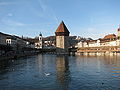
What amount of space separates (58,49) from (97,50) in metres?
21.5

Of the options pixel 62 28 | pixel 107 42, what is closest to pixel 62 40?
pixel 62 28

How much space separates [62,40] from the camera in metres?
94.9

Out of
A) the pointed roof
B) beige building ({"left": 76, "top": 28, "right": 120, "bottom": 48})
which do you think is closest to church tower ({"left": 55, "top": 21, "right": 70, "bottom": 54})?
the pointed roof

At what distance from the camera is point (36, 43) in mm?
157750

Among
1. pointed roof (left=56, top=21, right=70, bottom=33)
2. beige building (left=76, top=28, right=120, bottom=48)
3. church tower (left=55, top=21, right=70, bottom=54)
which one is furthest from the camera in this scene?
beige building (left=76, top=28, right=120, bottom=48)

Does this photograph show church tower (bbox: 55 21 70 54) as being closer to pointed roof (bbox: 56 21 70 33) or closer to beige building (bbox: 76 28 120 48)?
pointed roof (bbox: 56 21 70 33)

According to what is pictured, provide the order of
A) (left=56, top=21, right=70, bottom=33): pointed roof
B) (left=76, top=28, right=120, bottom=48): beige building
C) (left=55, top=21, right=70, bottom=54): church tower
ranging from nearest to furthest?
1. (left=55, top=21, right=70, bottom=54): church tower
2. (left=56, top=21, right=70, bottom=33): pointed roof
3. (left=76, top=28, right=120, bottom=48): beige building

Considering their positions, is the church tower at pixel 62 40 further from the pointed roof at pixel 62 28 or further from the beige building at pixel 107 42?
the beige building at pixel 107 42

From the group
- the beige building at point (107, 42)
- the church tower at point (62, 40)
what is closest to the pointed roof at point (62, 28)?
the church tower at point (62, 40)

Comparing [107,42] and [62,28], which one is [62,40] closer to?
[62,28]

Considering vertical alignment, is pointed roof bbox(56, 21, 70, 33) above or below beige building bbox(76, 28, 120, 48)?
above

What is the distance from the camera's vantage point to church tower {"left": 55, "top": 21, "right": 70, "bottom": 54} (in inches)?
3700

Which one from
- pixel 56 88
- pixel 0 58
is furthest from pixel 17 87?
pixel 0 58

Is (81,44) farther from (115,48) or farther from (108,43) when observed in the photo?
(115,48)
